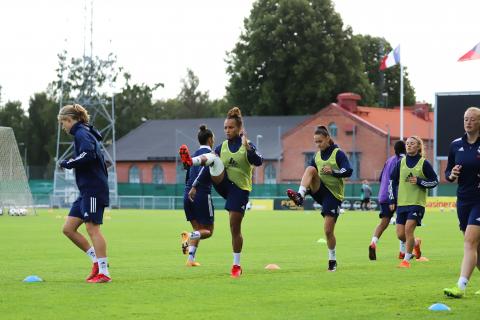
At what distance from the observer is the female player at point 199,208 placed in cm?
1598

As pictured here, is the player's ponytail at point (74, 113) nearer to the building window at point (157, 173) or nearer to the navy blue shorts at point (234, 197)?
the navy blue shorts at point (234, 197)

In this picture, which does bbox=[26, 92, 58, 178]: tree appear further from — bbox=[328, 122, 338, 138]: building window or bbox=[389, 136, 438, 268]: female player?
bbox=[389, 136, 438, 268]: female player

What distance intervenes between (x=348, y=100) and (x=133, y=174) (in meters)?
25.5

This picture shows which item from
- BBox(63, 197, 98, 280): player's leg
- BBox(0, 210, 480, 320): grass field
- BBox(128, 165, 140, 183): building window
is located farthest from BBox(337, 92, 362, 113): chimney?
BBox(63, 197, 98, 280): player's leg

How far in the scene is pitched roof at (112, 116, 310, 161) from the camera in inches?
3767

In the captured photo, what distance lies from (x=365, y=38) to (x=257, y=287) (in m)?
91.4

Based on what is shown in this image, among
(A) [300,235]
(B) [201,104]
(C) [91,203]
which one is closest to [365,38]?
(B) [201,104]

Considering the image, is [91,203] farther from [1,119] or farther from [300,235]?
[1,119]

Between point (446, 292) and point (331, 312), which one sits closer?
point (331, 312)

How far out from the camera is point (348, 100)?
88.2 metres

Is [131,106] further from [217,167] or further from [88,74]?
[217,167]

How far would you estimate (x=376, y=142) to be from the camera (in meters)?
89.2

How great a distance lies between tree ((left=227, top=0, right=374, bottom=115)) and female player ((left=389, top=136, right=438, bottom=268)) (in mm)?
72618

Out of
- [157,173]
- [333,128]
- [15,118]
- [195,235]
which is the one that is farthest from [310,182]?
[15,118]
